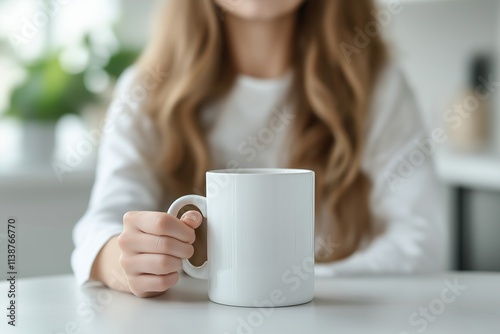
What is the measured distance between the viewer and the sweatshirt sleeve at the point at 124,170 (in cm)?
112

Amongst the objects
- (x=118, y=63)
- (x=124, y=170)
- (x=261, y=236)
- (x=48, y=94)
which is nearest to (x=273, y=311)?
(x=261, y=236)

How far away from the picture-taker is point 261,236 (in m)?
0.71

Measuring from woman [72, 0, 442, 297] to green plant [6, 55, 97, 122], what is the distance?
102cm

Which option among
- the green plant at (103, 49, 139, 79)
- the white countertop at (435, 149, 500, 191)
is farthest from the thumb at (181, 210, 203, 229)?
the green plant at (103, 49, 139, 79)

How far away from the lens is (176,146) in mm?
1342

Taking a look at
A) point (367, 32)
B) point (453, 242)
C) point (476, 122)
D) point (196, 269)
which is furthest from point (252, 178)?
point (476, 122)

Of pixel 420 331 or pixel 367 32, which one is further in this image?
pixel 367 32

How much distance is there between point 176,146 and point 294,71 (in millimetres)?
300

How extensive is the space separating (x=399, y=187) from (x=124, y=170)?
0.50 metres

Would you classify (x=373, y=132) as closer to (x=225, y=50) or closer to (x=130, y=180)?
(x=225, y=50)

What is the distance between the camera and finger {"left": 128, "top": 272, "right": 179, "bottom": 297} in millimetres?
781

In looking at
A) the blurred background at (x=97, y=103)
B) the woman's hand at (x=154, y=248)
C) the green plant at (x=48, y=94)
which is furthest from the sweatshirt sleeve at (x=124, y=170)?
the green plant at (x=48, y=94)

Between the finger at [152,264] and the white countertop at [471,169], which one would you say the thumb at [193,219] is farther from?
the white countertop at [471,169]

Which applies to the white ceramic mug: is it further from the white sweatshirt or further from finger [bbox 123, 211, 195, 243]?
the white sweatshirt
